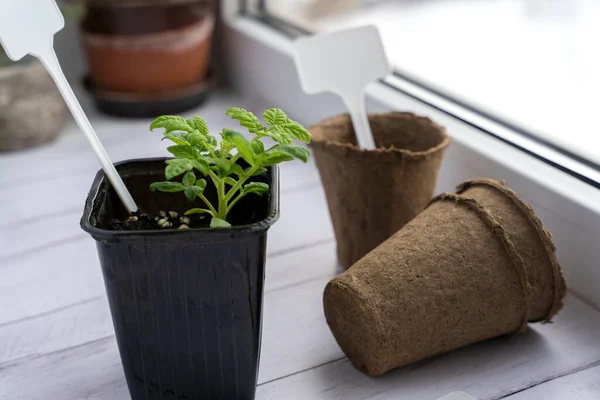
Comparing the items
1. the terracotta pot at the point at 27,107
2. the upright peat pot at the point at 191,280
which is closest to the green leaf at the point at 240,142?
the upright peat pot at the point at 191,280

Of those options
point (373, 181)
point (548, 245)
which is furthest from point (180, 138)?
point (548, 245)

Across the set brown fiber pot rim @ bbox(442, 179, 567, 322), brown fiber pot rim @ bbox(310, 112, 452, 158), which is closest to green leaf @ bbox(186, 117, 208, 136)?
brown fiber pot rim @ bbox(310, 112, 452, 158)

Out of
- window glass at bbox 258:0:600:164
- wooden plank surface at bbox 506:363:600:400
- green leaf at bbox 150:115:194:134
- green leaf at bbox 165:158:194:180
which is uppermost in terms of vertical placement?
green leaf at bbox 150:115:194:134

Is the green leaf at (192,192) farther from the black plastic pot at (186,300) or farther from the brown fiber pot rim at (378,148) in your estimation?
the brown fiber pot rim at (378,148)

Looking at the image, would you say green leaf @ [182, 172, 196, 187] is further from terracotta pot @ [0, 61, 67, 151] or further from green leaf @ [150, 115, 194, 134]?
terracotta pot @ [0, 61, 67, 151]

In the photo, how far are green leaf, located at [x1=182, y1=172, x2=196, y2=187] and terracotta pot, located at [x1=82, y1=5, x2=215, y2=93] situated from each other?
2.43 feet

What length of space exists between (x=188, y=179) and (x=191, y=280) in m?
0.09

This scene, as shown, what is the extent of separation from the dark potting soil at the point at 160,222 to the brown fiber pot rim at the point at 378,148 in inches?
6.9

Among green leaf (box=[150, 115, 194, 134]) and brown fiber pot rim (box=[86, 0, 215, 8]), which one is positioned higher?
green leaf (box=[150, 115, 194, 134])

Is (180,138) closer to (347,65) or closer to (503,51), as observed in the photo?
(347,65)

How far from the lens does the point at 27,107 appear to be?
1.23 metres

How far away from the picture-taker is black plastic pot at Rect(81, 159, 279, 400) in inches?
23.3

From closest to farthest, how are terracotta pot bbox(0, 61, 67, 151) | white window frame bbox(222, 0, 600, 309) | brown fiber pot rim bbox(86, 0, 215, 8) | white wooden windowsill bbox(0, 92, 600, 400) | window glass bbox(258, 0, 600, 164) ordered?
white wooden windowsill bbox(0, 92, 600, 400) < white window frame bbox(222, 0, 600, 309) < window glass bbox(258, 0, 600, 164) < terracotta pot bbox(0, 61, 67, 151) < brown fiber pot rim bbox(86, 0, 215, 8)

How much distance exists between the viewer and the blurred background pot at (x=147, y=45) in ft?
4.33
